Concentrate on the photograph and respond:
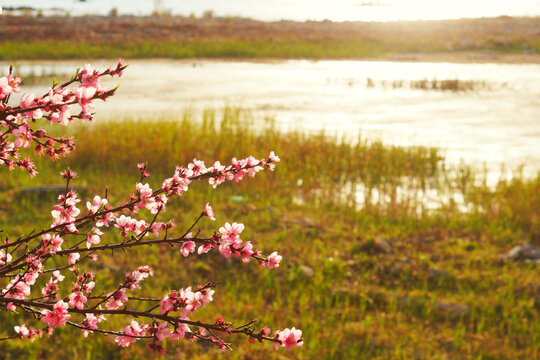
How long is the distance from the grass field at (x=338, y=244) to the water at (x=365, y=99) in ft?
6.36

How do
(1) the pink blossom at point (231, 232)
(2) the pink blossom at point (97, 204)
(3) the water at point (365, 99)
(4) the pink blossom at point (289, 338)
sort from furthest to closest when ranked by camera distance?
(3) the water at point (365, 99) < (2) the pink blossom at point (97, 204) < (1) the pink blossom at point (231, 232) < (4) the pink blossom at point (289, 338)

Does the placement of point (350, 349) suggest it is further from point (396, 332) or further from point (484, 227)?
point (484, 227)

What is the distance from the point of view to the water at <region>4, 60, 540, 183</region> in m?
17.2

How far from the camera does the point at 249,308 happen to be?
296 inches

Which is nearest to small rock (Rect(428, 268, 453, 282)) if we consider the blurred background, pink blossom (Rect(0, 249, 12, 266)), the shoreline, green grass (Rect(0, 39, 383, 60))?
the blurred background

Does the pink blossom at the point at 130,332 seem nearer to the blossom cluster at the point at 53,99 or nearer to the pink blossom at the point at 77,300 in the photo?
the pink blossom at the point at 77,300

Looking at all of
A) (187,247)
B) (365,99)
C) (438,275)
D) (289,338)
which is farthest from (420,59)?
(289,338)

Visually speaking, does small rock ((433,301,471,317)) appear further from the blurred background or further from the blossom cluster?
the blossom cluster

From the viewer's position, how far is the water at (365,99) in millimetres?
17203

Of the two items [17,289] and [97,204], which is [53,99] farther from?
[17,289]

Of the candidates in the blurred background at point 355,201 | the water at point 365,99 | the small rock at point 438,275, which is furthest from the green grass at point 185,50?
the small rock at point 438,275

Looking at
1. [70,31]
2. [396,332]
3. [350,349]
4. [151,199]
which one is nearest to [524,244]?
[396,332]

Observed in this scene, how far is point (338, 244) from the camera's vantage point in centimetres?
967

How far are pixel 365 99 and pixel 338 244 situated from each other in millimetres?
15263
